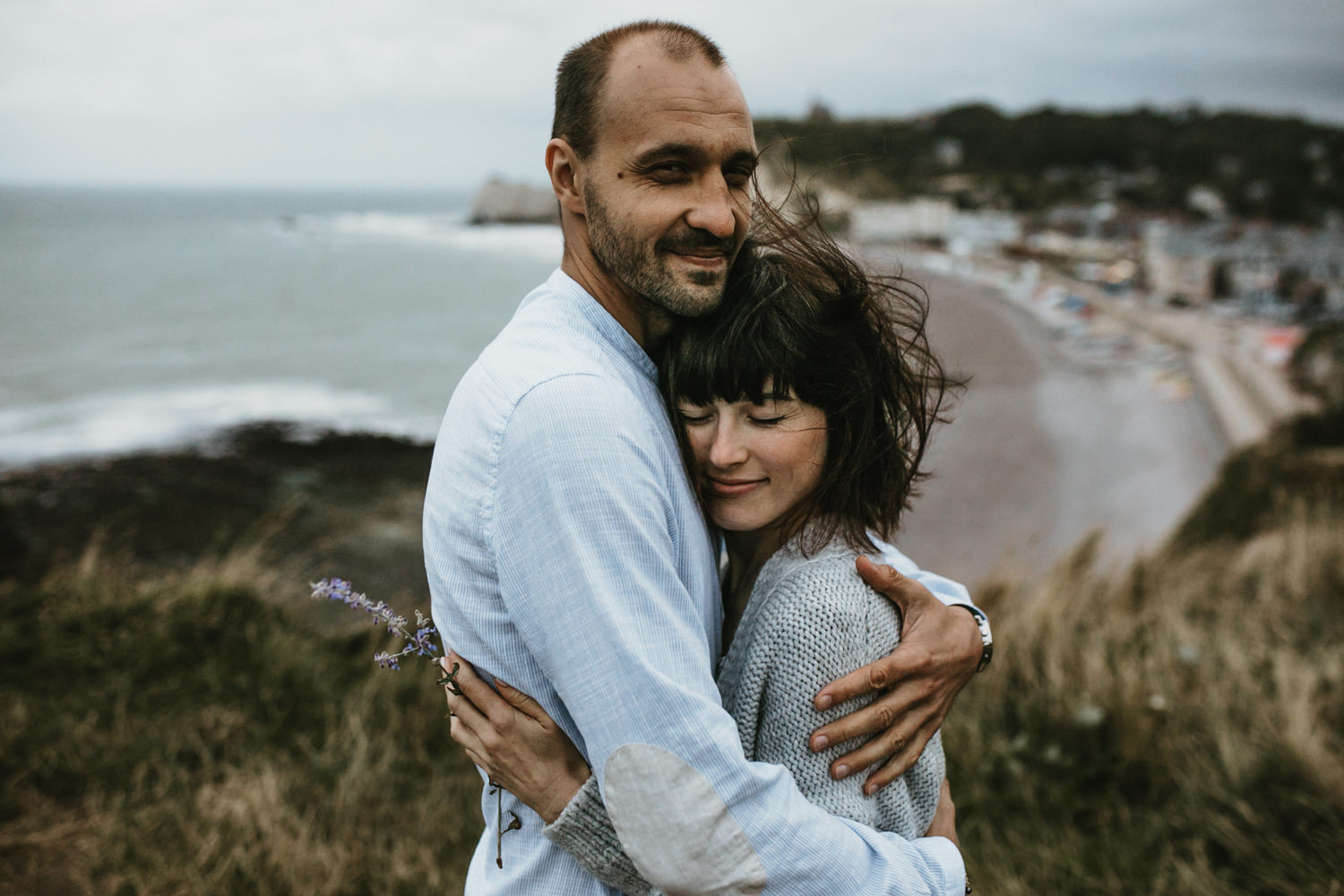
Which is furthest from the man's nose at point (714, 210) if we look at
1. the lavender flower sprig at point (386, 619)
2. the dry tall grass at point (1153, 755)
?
the dry tall grass at point (1153, 755)

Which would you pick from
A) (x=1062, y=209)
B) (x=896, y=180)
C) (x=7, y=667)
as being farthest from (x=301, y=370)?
(x=1062, y=209)

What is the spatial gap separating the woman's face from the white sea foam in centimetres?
2334

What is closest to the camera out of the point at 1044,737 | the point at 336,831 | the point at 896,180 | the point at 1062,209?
the point at 336,831

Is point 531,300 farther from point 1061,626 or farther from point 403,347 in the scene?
point 403,347

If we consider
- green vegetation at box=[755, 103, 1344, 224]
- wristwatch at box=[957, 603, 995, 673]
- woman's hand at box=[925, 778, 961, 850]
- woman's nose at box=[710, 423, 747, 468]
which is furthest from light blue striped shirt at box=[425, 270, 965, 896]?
green vegetation at box=[755, 103, 1344, 224]

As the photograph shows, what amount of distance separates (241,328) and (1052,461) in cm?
3972

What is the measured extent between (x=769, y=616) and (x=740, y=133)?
0.91 metres

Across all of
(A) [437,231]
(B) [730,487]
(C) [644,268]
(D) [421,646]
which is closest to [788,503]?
(B) [730,487]

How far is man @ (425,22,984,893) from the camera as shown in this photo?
49.3 inches

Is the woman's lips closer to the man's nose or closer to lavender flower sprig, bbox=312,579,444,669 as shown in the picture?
the man's nose

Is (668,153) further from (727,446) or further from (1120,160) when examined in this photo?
(1120,160)

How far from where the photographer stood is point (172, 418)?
28.5m

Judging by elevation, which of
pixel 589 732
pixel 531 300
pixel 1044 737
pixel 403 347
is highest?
pixel 531 300

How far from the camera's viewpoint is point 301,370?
36875 millimetres
